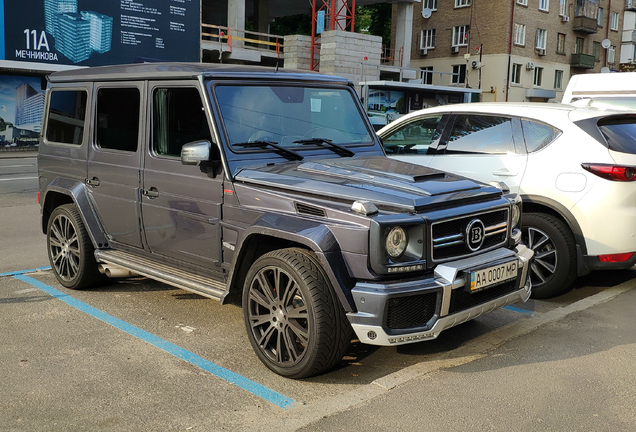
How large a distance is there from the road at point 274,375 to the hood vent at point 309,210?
104 centimetres

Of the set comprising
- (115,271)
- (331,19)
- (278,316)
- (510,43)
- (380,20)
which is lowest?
(115,271)

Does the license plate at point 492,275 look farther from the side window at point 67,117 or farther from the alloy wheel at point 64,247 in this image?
the side window at point 67,117

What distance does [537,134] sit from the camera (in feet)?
20.4

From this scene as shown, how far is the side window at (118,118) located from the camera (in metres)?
5.35

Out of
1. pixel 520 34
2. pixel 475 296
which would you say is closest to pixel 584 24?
pixel 520 34

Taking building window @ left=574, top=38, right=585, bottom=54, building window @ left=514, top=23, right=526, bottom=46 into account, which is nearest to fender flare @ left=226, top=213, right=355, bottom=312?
building window @ left=514, top=23, right=526, bottom=46

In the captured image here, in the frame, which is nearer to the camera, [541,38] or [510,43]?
[510,43]

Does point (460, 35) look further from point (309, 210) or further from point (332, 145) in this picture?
point (309, 210)

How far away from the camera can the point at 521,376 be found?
13.8ft

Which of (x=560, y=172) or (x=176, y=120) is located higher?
(x=176, y=120)

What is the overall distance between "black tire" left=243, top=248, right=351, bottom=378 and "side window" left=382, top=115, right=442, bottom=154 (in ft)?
11.3

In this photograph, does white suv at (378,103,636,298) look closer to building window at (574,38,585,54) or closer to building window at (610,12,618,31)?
building window at (574,38,585,54)

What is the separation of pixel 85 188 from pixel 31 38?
25.1 m

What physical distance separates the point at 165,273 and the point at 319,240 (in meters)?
1.64
